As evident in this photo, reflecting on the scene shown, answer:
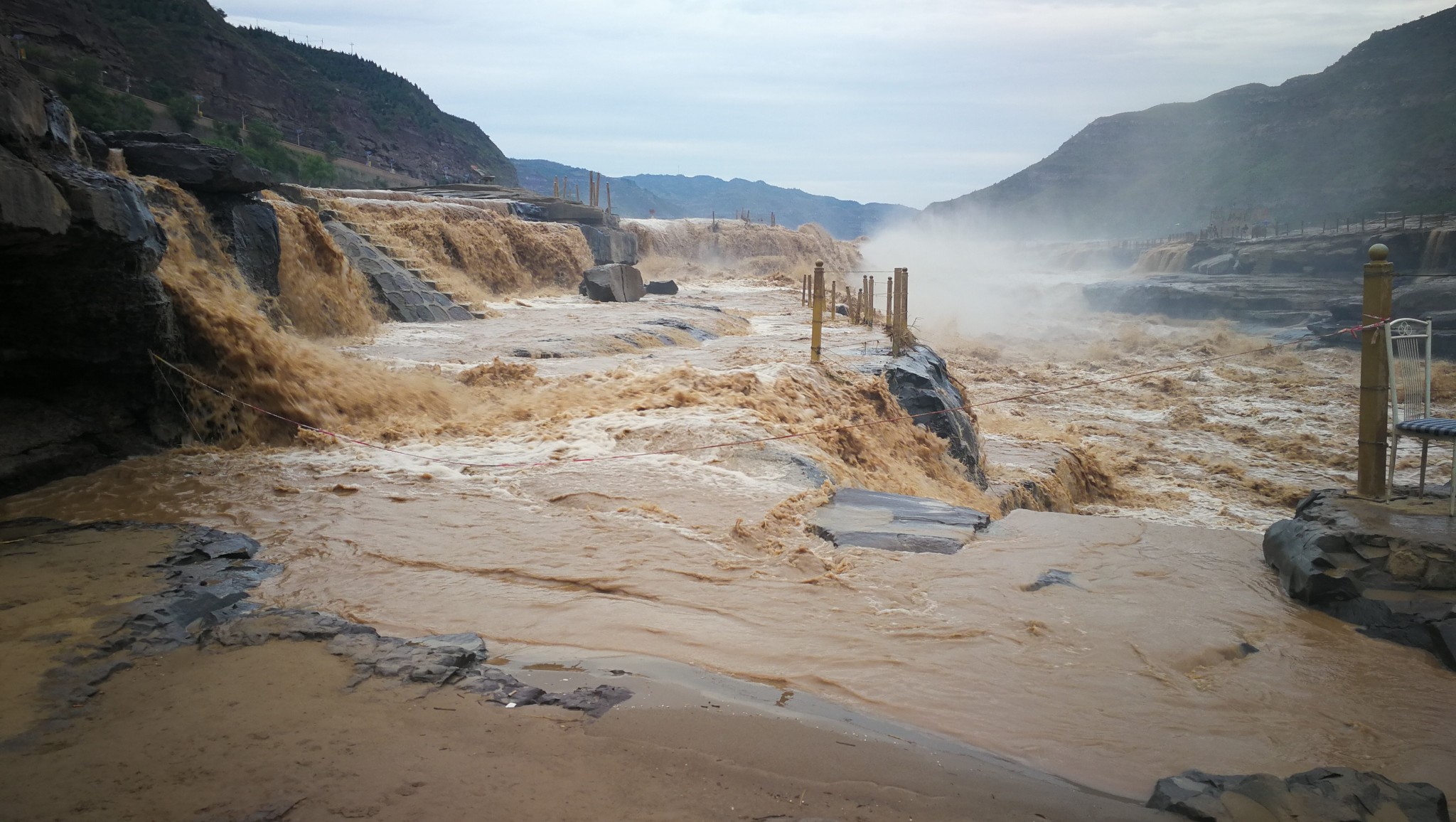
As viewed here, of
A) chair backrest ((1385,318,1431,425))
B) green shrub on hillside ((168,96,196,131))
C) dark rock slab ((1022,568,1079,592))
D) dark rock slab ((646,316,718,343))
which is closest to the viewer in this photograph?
dark rock slab ((1022,568,1079,592))

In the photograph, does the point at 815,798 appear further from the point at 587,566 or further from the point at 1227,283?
the point at 1227,283

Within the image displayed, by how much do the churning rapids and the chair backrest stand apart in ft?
3.66

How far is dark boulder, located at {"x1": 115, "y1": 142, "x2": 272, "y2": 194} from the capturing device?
10.6m

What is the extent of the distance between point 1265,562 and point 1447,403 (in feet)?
55.8

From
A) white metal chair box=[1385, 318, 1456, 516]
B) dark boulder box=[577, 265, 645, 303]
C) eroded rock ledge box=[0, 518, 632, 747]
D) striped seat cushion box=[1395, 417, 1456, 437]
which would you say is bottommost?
eroded rock ledge box=[0, 518, 632, 747]

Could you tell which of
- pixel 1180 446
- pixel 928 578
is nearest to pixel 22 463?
pixel 928 578

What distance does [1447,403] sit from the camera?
17781mm

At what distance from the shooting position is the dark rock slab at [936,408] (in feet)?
32.0

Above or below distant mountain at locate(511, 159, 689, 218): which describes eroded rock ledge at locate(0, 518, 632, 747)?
below

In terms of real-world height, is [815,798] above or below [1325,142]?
below

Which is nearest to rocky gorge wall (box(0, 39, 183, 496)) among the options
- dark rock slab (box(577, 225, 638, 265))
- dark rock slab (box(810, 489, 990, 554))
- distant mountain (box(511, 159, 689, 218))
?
dark rock slab (box(810, 489, 990, 554))

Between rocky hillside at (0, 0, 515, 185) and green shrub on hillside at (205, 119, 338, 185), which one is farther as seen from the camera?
green shrub on hillside at (205, 119, 338, 185)

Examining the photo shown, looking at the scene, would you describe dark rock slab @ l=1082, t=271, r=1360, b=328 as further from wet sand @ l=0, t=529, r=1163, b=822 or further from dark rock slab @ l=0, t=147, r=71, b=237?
dark rock slab @ l=0, t=147, r=71, b=237

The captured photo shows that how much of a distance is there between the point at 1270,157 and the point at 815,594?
101 meters
